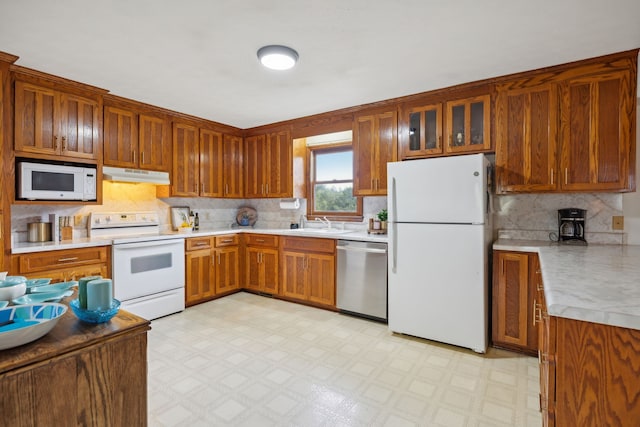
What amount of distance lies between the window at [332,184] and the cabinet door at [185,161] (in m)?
1.55

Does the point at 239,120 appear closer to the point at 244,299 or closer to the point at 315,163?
the point at 315,163

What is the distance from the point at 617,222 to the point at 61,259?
4780mm

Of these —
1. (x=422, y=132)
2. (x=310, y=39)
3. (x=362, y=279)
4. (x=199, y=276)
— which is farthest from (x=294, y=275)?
(x=310, y=39)

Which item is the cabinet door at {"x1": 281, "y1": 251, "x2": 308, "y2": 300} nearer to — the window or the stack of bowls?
the window

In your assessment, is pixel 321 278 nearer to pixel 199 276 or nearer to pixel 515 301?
pixel 199 276

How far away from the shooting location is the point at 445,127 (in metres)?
3.15

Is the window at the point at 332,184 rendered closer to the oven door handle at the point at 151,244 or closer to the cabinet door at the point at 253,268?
the cabinet door at the point at 253,268

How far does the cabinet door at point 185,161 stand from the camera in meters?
3.98

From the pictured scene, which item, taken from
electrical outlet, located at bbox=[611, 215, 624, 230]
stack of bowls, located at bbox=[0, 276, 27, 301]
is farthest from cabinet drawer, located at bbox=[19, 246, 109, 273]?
electrical outlet, located at bbox=[611, 215, 624, 230]

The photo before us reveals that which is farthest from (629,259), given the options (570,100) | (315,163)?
(315,163)

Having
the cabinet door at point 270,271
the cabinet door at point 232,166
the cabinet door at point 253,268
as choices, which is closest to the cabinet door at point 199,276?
the cabinet door at point 253,268

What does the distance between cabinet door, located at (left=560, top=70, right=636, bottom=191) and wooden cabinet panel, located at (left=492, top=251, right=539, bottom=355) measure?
76 centimetres

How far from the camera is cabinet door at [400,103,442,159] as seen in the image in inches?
126

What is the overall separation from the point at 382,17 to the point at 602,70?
191 centimetres
